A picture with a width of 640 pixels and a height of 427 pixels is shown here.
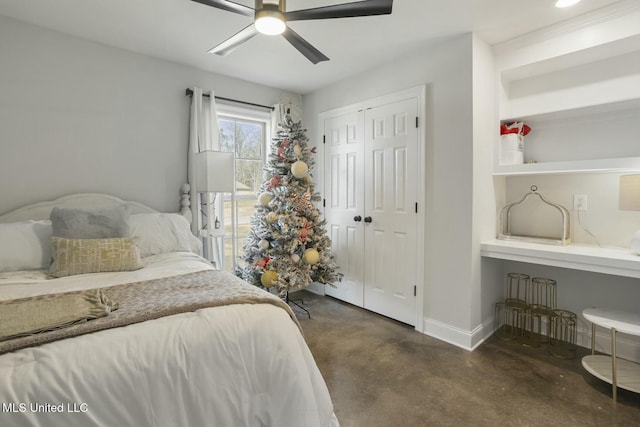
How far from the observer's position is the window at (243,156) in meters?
3.49

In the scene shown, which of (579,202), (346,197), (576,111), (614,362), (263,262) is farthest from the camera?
(346,197)

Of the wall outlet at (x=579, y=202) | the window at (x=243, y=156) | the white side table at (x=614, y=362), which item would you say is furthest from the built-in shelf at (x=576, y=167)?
the window at (x=243, y=156)

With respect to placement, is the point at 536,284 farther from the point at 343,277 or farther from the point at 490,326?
the point at 343,277

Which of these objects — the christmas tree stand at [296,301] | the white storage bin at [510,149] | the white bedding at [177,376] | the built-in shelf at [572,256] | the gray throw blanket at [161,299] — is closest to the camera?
the white bedding at [177,376]

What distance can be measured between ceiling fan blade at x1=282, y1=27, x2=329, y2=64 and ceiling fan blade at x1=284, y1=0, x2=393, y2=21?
0.46 feet

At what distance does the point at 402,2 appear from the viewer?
2.09 metres

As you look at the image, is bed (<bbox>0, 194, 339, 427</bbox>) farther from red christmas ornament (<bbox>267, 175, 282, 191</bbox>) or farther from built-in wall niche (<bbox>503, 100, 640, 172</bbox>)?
built-in wall niche (<bbox>503, 100, 640, 172</bbox>)

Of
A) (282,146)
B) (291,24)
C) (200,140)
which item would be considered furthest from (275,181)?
(291,24)

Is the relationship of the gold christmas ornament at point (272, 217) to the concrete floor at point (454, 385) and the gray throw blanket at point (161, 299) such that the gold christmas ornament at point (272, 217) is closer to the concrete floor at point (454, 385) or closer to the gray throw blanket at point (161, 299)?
the concrete floor at point (454, 385)

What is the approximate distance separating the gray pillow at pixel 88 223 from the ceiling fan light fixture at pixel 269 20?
63.7 inches

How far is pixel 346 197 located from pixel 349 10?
2073 mm

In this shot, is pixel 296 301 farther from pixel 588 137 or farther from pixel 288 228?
pixel 588 137

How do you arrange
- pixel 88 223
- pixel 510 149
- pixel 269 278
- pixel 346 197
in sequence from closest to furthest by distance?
pixel 88 223 < pixel 510 149 < pixel 269 278 < pixel 346 197

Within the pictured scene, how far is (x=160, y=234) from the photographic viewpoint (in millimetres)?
2473
